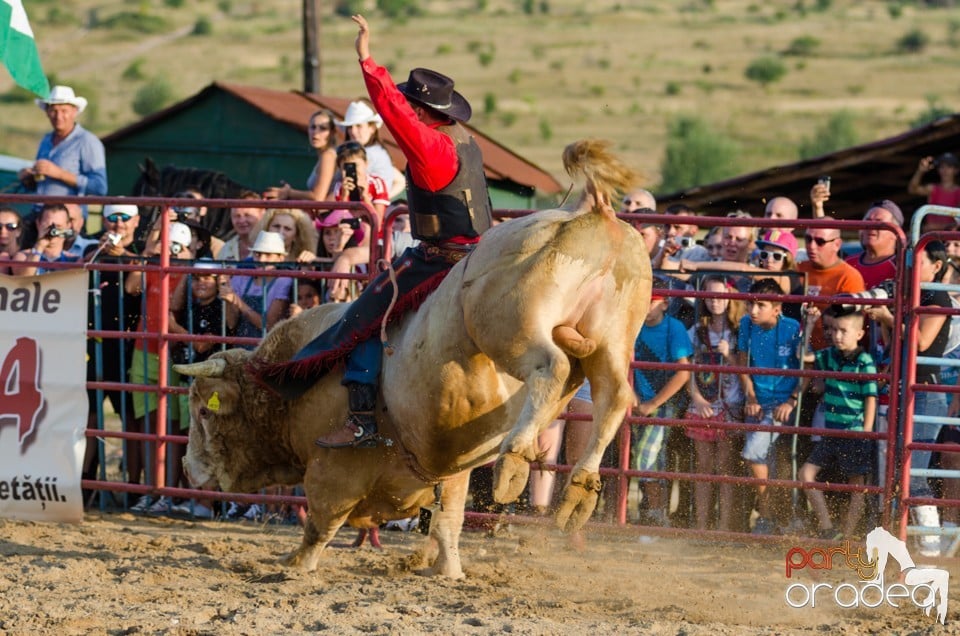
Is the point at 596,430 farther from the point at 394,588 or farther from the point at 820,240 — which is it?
the point at 820,240

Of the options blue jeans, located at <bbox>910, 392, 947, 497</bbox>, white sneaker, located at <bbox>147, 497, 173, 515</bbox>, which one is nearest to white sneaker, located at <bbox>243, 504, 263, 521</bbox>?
white sneaker, located at <bbox>147, 497, 173, 515</bbox>

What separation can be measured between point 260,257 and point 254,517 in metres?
1.66

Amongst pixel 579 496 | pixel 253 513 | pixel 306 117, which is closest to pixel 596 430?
pixel 579 496

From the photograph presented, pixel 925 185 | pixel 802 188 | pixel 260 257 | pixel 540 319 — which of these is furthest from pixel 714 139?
pixel 540 319

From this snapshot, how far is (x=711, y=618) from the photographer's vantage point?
646 cm

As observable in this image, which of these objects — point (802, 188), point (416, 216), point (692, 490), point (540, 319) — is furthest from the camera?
point (802, 188)

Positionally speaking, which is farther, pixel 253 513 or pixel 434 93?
pixel 253 513

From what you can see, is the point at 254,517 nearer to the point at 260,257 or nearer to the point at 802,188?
the point at 260,257

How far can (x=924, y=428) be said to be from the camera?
7.91 m

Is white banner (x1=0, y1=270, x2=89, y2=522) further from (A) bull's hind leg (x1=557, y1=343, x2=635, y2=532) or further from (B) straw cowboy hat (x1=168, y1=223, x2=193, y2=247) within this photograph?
(A) bull's hind leg (x1=557, y1=343, x2=635, y2=532)

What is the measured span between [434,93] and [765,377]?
2.90 m

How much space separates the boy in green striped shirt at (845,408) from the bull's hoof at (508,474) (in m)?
3.00

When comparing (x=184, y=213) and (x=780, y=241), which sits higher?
(x=184, y=213)

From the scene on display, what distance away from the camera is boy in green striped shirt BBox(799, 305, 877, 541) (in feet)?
25.8
